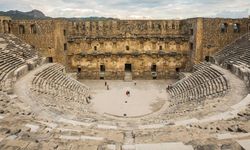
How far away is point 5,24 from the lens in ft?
87.2

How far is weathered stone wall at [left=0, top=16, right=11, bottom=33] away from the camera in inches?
1025

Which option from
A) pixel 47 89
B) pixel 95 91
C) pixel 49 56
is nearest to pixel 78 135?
pixel 47 89

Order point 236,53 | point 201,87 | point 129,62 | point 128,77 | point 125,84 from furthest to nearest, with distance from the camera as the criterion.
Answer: point 129,62
point 128,77
point 125,84
point 236,53
point 201,87

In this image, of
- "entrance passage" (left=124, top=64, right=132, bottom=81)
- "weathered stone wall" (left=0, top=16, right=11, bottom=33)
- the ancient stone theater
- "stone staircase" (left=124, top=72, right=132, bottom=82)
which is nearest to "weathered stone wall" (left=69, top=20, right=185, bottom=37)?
the ancient stone theater

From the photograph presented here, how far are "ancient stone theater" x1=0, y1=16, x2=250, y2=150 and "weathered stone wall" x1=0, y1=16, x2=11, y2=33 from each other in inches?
3.9

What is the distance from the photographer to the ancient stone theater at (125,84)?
821 centimetres

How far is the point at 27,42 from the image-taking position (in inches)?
1085

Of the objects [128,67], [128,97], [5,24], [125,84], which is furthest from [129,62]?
[5,24]

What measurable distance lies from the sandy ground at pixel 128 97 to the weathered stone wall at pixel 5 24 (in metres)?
8.91

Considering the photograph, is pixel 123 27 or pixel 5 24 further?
pixel 123 27

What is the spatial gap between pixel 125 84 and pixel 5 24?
1270 centimetres

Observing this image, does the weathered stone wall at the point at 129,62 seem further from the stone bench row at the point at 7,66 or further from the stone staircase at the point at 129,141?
the stone staircase at the point at 129,141

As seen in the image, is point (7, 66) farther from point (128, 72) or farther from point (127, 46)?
point (128, 72)

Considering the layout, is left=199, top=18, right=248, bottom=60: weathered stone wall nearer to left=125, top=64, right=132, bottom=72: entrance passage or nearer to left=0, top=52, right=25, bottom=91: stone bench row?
left=125, top=64, right=132, bottom=72: entrance passage
